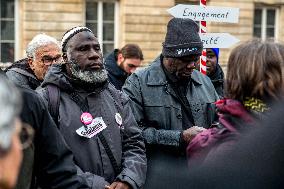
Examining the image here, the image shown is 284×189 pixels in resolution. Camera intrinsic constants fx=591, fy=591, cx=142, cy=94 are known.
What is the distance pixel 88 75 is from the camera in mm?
3363

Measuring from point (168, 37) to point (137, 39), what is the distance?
1411 centimetres

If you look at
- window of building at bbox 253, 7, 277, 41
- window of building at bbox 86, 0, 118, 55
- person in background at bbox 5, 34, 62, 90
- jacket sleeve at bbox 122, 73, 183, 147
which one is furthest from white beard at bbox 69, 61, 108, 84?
window of building at bbox 253, 7, 277, 41

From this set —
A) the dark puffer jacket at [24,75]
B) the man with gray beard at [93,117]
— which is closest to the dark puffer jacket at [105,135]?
the man with gray beard at [93,117]

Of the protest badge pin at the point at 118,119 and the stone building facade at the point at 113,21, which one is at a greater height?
the stone building facade at the point at 113,21

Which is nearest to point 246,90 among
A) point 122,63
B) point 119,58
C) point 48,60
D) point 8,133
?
point 8,133

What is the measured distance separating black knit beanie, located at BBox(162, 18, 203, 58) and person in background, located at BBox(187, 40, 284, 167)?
5.54ft

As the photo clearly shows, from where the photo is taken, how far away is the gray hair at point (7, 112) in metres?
1.28

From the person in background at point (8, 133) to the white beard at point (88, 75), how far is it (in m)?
1.98

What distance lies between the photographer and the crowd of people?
1.63 metres

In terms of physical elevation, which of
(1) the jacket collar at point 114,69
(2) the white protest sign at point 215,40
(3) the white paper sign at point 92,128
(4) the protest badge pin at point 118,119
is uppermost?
(2) the white protest sign at point 215,40

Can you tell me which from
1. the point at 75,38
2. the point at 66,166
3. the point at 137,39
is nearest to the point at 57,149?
the point at 66,166

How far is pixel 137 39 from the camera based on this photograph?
18156mm

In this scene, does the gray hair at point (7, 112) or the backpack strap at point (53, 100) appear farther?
the backpack strap at point (53, 100)

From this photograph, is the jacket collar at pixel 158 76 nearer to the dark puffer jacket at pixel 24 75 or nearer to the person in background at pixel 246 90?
the dark puffer jacket at pixel 24 75
